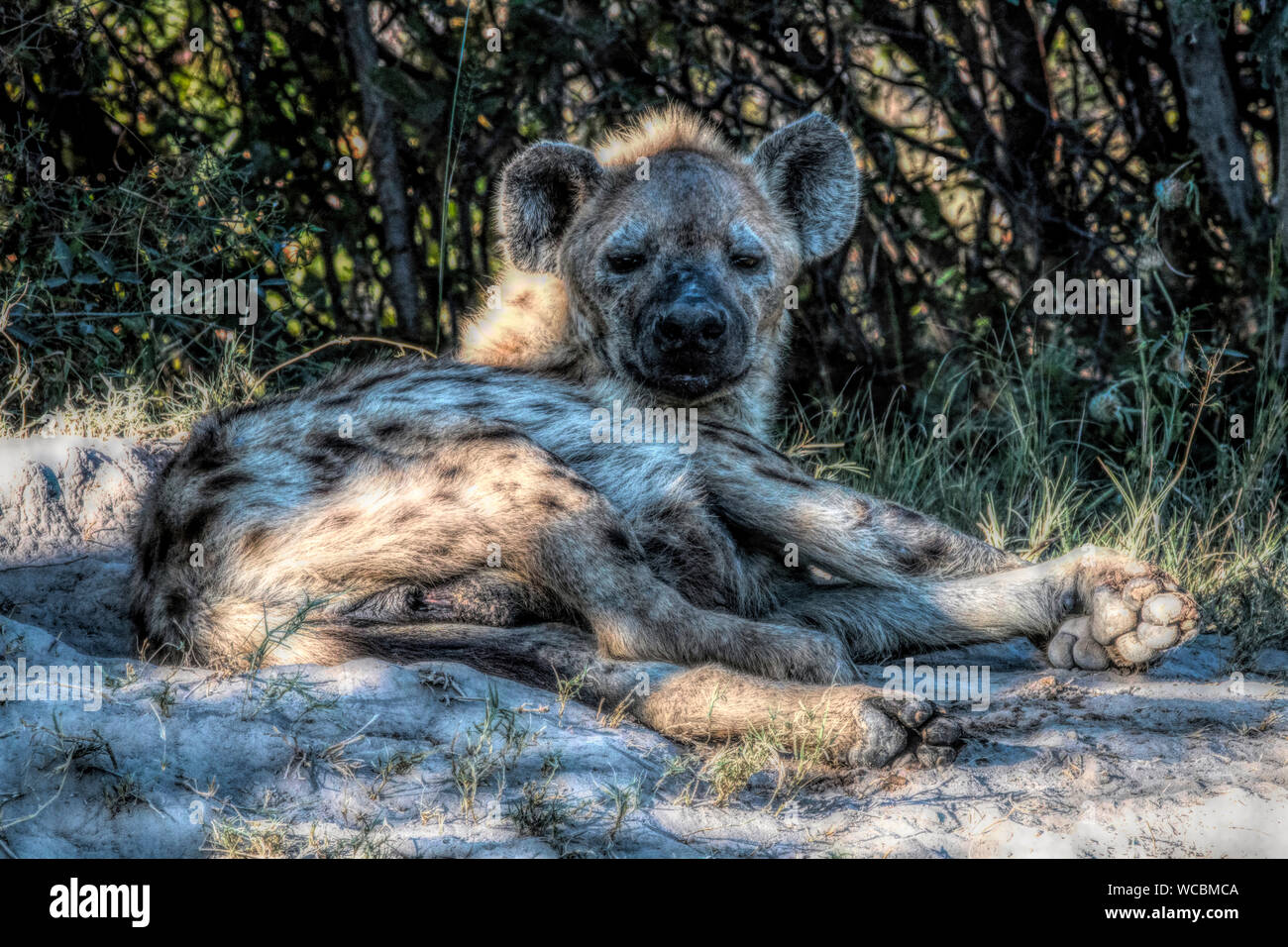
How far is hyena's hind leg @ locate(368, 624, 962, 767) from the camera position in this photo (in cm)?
233

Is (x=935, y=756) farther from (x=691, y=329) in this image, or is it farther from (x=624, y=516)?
(x=691, y=329)

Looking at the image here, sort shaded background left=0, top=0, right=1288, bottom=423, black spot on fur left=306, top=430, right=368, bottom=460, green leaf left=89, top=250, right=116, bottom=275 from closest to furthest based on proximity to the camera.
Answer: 1. black spot on fur left=306, top=430, right=368, bottom=460
2. green leaf left=89, top=250, right=116, bottom=275
3. shaded background left=0, top=0, right=1288, bottom=423

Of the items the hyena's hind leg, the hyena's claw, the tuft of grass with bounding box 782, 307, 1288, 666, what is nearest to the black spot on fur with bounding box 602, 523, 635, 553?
the hyena's hind leg

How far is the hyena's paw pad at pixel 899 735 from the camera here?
232 centimetres

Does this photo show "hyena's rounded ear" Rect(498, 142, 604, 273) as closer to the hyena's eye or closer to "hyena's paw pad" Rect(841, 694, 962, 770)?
the hyena's eye

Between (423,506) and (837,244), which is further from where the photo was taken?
(837,244)

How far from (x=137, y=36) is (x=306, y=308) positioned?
1.06 meters

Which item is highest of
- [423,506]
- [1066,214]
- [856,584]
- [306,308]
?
[1066,214]

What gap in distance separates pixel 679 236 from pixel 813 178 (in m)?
0.57

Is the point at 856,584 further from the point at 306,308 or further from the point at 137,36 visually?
the point at 137,36

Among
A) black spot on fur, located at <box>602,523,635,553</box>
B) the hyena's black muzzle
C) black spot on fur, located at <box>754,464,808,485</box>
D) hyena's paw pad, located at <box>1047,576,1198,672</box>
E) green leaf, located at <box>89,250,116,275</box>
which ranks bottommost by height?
hyena's paw pad, located at <box>1047,576,1198,672</box>

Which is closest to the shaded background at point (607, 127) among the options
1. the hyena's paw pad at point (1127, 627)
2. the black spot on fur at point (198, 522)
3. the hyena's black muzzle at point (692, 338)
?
the hyena's black muzzle at point (692, 338)

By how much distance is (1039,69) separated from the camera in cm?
492

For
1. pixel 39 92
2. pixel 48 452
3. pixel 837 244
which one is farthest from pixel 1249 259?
pixel 39 92
